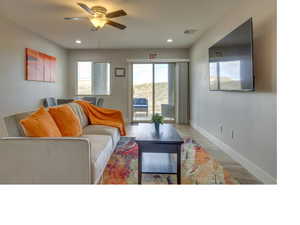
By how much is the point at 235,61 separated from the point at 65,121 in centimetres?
227

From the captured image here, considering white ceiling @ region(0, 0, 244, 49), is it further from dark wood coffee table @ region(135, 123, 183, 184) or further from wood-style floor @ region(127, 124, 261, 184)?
wood-style floor @ region(127, 124, 261, 184)

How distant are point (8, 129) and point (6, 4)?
2.46 meters

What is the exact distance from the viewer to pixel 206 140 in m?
4.20

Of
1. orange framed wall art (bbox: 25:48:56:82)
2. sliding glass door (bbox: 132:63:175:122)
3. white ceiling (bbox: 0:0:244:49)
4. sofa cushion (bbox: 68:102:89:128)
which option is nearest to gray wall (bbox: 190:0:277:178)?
white ceiling (bbox: 0:0:244:49)

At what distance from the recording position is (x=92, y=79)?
6633 mm

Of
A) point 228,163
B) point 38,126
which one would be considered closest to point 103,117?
point 38,126

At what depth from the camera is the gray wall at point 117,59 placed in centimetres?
638

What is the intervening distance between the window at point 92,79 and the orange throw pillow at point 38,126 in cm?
468

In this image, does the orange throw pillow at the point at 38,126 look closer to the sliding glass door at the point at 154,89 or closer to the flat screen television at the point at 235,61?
the flat screen television at the point at 235,61

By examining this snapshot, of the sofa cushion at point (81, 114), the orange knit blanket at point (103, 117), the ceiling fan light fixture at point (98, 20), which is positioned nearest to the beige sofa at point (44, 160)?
the sofa cushion at point (81, 114)

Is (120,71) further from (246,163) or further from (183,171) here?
(246,163)

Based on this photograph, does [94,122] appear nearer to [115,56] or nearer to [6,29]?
[6,29]

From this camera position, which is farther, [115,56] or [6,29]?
[115,56]
